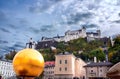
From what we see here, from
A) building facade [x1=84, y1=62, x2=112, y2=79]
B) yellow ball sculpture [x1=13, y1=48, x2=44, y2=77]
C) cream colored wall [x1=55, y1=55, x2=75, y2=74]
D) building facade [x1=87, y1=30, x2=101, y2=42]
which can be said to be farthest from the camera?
building facade [x1=87, y1=30, x2=101, y2=42]

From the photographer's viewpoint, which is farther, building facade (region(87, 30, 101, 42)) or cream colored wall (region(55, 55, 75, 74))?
building facade (region(87, 30, 101, 42))

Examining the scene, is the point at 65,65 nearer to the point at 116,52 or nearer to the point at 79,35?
the point at 116,52

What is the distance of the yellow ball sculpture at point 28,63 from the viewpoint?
2.73m

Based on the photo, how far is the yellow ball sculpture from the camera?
273 cm

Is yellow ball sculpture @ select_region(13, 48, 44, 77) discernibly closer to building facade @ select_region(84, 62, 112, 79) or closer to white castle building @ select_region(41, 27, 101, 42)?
building facade @ select_region(84, 62, 112, 79)

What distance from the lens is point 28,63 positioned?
2.72 meters

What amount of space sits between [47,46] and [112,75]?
146 meters

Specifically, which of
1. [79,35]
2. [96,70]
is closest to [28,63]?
[96,70]

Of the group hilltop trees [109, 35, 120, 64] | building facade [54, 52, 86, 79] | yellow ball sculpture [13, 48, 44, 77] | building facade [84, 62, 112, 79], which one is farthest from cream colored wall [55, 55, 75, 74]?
yellow ball sculpture [13, 48, 44, 77]

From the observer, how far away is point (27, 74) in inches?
110

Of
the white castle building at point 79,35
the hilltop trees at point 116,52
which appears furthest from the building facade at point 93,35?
the hilltop trees at point 116,52

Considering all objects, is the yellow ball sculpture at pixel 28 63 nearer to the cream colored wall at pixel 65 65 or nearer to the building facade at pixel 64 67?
the building facade at pixel 64 67

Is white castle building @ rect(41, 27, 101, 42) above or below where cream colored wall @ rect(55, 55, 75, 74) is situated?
above

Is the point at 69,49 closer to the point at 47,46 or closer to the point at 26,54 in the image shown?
the point at 47,46
